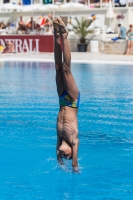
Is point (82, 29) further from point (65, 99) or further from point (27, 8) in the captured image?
point (65, 99)

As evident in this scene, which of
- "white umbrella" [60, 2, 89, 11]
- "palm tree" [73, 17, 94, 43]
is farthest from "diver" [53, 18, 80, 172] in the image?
"white umbrella" [60, 2, 89, 11]

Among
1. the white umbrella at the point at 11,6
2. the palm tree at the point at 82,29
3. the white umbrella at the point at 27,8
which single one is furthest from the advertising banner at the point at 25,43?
the white umbrella at the point at 11,6

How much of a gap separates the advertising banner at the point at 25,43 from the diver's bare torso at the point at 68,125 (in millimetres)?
22170

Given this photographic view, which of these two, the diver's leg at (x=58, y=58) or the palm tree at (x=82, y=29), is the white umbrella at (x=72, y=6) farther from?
the diver's leg at (x=58, y=58)

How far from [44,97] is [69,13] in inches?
Result: 787

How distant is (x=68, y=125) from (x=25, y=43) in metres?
23.1

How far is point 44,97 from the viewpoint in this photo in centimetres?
1298

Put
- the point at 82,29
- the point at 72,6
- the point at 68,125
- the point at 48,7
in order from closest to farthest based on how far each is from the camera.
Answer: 1. the point at 68,125
2. the point at 82,29
3. the point at 72,6
4. the point at 48,7

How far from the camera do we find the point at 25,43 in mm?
28922

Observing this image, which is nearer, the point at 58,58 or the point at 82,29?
the point at 58,58

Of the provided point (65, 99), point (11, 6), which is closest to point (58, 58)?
point (65, 99)

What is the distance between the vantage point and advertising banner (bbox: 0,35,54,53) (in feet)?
93.7

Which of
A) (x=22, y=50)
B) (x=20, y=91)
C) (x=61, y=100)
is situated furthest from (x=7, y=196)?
(x=22, y=50)

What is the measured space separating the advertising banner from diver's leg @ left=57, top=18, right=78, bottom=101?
73.0 feet
